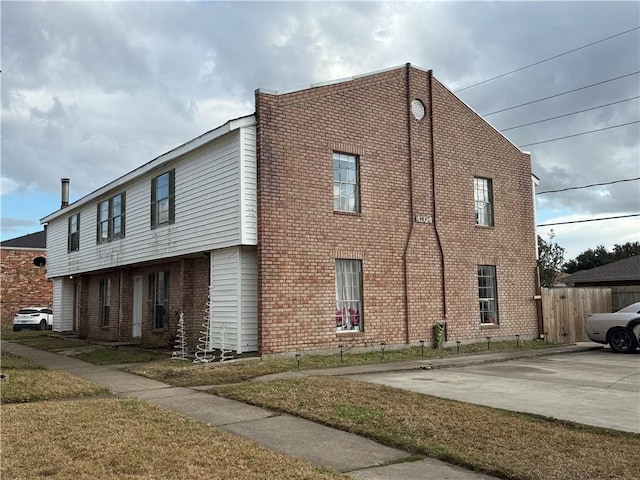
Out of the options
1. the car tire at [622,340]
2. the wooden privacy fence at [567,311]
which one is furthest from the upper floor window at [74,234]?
the car tire at [622,340]

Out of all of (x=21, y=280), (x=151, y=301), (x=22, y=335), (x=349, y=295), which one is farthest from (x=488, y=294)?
(x=21, y=280)

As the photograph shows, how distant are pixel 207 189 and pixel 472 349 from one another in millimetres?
8603

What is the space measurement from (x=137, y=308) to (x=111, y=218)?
3.47m

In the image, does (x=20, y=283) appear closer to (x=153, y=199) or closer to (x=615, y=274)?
(x=153, y=199)

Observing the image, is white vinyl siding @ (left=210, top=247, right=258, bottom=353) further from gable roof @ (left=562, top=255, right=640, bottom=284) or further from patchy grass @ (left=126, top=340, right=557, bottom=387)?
gable roof @ (left=562, top=255, right=640, bottom=284)

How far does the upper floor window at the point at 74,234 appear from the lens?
2451cm

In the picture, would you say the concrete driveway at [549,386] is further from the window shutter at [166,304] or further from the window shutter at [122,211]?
the window shutter at [122,211]

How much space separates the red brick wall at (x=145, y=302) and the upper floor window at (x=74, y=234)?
4.61 ft

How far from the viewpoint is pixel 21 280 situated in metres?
36.6

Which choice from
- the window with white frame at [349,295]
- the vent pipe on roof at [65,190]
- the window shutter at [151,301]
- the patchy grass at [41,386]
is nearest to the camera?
the patchy grass at [41,386]

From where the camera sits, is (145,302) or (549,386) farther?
(145,302)

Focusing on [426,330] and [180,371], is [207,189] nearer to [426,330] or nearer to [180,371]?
[180,371]

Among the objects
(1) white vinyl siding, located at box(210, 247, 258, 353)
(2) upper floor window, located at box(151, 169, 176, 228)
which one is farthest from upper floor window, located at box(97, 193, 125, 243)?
(1) white vinyl siding, located at box(210, 247, 258, 353)

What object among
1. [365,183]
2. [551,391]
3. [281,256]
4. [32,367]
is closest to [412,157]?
[365,183]
